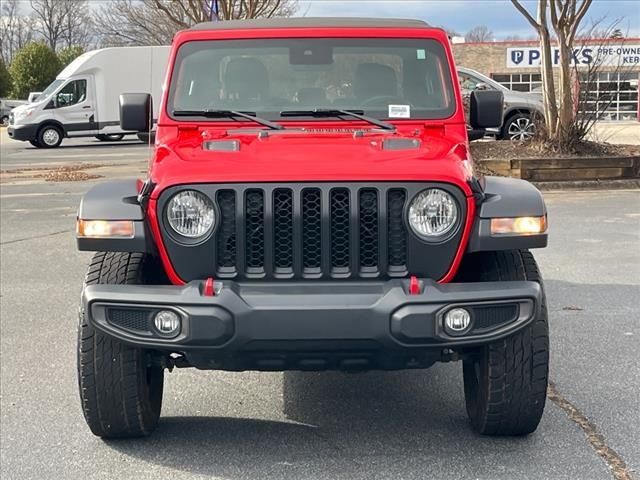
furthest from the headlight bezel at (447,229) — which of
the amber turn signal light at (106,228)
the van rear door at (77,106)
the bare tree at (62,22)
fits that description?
the bare tree at (62,22)

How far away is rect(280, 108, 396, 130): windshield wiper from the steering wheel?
94 millimetres

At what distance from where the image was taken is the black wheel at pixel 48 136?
25.7 m

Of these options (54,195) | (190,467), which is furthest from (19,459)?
(54,195)

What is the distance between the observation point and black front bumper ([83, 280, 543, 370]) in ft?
11.0

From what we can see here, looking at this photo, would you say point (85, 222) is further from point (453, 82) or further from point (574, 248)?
point (574, 248)

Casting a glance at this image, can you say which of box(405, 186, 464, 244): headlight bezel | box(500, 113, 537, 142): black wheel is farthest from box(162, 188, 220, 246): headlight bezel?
box(500, 113, 537, 142): black wheel

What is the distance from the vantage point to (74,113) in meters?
25.5

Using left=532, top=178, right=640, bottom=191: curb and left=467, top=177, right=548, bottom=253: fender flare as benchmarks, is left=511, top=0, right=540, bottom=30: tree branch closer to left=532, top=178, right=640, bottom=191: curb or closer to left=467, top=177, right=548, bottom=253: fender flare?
left=532, top=178, right=640, bottom=191: curb

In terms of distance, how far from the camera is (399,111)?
4.57 metres

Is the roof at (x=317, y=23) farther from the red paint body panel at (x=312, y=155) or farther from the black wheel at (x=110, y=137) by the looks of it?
the black wheel at (x=110, y=137)

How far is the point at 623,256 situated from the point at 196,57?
5.08m

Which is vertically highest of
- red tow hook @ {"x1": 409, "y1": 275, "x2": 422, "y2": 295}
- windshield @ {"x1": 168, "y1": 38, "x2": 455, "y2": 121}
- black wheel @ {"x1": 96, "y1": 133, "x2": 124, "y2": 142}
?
windshield @ {"x1": 168, "y1": 38, "x2": 455, "y2": 121}

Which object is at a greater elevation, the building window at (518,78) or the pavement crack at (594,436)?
the building window at (518,78)

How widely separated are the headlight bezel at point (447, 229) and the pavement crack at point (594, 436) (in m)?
1.21
